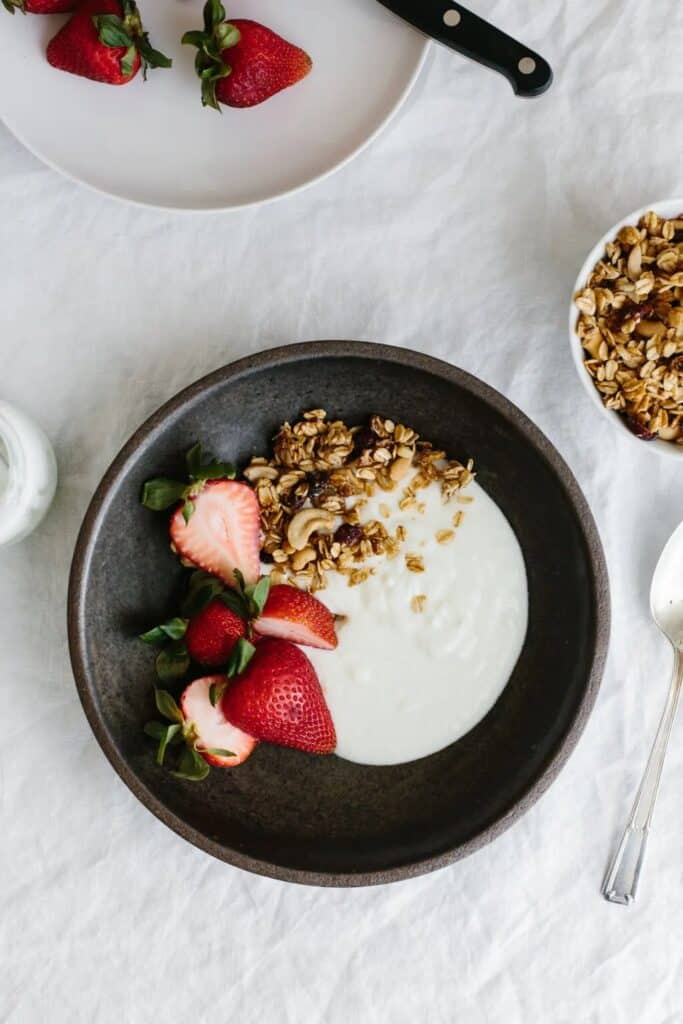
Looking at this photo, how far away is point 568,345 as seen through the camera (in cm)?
74

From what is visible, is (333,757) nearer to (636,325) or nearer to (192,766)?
(192,766)

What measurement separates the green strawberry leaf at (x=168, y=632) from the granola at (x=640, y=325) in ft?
1.10

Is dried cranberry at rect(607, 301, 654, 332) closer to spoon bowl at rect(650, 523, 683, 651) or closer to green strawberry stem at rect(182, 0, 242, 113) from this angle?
spoon bowl at rect(650, 523, 683, 651)

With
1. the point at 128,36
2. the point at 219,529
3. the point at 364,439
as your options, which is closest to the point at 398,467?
the point at 364,439

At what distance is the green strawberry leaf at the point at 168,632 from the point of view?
69cm

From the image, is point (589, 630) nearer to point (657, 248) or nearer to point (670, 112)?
point (657, 248)

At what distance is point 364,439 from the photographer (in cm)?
72

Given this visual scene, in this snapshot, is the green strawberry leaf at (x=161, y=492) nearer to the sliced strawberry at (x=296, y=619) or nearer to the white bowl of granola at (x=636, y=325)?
the sliced strawberry at (x=296, y=619)

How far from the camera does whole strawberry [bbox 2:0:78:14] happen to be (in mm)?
664

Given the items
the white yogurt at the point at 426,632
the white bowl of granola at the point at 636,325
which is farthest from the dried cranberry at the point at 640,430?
the white yogurt at the point at 426,632

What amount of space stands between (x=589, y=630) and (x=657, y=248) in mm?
266

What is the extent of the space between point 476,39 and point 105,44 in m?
0.25

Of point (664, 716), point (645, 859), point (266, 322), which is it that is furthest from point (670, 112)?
point (645, 859)

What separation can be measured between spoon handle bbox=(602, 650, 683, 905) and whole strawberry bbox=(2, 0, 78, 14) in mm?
634
